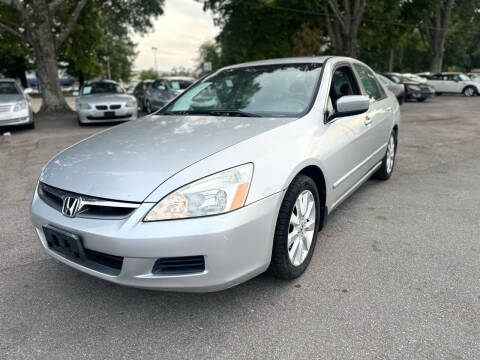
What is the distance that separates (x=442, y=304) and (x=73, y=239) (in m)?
2.19

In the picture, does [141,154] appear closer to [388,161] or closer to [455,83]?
[388,161]

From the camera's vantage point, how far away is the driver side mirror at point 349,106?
9.73ft

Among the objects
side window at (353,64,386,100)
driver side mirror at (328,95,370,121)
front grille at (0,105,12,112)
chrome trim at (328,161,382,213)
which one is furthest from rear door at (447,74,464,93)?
driver side mirror at (328,95,370,121)

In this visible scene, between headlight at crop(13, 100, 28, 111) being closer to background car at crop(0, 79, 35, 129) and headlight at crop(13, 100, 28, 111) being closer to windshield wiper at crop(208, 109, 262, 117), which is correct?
background car at crop(0, 79, 35, 129)

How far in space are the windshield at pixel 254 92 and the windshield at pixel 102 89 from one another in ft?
30.3

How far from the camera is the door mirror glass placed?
2.96 m

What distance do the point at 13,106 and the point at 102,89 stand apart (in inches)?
123

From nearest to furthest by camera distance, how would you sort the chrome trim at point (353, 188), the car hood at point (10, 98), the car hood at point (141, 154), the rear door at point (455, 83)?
1. the car hood at point (141, 154)
2. the chrome trim at point (353, 188)
3. the car hood at point (10, 98)
4. the rear door at point (455, 83)

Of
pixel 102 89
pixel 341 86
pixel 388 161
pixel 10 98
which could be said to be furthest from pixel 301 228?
pixel 102 89

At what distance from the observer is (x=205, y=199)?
204 centimetres

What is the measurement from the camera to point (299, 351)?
2.00 meters

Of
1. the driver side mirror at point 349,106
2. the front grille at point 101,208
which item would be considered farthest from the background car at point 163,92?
the front grille at point 101,208

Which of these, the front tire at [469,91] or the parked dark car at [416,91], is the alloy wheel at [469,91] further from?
the parked dark car at [416,91]

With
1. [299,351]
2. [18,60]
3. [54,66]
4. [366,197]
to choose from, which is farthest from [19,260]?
[18,60]
